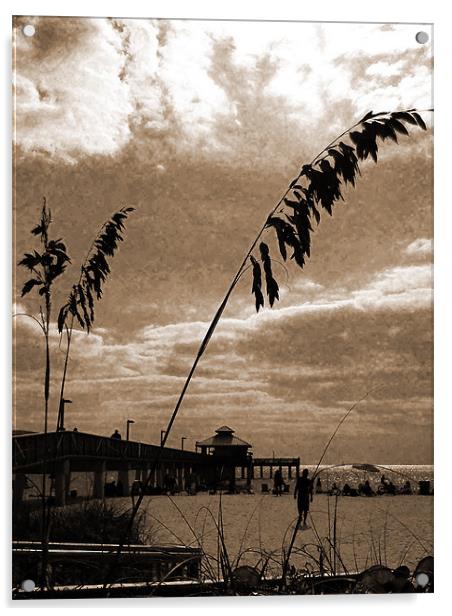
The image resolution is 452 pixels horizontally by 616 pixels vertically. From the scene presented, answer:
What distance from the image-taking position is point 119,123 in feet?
11.1

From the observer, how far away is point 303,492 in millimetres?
3359

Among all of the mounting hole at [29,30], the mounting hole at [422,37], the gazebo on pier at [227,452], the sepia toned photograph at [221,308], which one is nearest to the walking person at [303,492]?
the sepia toned photograph at [221,308]

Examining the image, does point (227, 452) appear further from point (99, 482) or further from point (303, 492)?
point (99, 482)

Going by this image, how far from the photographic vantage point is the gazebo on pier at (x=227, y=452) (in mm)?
3316

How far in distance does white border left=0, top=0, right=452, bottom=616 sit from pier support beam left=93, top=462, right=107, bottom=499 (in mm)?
305

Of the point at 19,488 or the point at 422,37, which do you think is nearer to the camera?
the point at 19,488

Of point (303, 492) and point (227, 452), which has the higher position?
point (227, 452)
